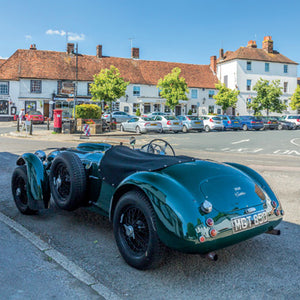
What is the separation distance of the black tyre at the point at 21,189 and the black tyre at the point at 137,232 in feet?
6.68

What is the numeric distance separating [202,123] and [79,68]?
26117mm

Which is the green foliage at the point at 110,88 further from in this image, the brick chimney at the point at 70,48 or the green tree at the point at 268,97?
the green tree at the point at 268,97

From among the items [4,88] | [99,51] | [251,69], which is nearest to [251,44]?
[251,69]

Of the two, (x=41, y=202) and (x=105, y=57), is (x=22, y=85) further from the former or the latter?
(x=41, y=202)

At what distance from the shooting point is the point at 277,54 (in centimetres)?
6138

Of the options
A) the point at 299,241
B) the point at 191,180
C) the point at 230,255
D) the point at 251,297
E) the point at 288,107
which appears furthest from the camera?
the point at 288,107

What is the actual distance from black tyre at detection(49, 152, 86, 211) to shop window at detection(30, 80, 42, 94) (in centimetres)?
4611

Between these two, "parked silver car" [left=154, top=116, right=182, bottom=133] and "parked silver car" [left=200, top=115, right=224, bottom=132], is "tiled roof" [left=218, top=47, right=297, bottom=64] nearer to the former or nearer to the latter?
"parked silver car" [left=200, top=115, right=224, bottom=132]

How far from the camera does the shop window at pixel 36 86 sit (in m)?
47.5

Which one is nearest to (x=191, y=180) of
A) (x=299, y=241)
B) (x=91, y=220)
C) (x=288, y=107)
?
(x=299, y=241)

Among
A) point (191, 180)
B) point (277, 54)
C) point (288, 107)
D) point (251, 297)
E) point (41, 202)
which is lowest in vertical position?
point (251, 297)

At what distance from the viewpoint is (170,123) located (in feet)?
94.2

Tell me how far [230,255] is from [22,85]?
4811 centimetres

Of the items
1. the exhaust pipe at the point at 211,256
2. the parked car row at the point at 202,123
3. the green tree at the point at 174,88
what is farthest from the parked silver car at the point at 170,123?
the exhaust pipe at the point at 211,256
